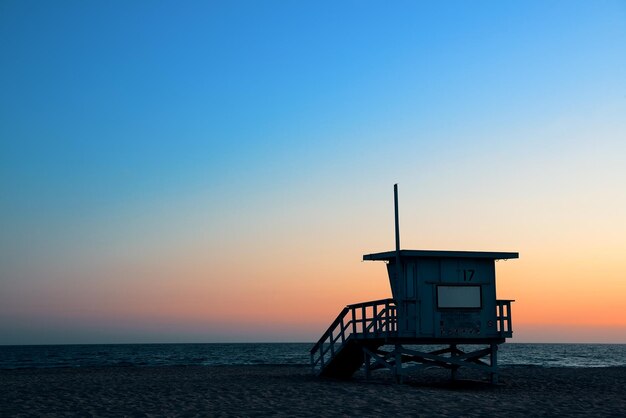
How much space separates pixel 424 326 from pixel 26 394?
37.0 feet

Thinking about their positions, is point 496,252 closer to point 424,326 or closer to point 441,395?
point 424,326

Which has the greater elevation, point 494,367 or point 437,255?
point 437,255

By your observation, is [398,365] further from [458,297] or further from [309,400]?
[309,400]

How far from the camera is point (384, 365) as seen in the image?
864 inches

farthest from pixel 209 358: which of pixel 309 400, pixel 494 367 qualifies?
pixel 309 400

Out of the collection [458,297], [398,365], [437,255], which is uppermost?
[437,255]

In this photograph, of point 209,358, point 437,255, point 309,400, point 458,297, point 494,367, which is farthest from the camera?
point 209,358

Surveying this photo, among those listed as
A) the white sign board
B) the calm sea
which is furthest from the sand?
the calm sea

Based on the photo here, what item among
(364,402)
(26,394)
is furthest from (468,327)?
(26,394)

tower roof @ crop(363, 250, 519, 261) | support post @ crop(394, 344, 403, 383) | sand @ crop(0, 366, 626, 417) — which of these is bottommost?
sand @ crop(0, 366, 626, 417)

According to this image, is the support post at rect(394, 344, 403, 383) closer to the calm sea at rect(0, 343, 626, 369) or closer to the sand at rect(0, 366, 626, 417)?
the sand at rect(0, 366, 626, 417)

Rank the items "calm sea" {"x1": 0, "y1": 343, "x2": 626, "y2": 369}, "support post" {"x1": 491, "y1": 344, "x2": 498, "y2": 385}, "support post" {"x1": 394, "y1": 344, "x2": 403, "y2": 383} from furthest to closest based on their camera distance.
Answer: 1. "calm sea" {"x1": 0, "y1": 343, "x2": 626, "y2": 369}
2. "support post" {"x1": 491, "y1": 344, "x2": 498, "y2": 385}
3. "support post" {"x1": 394, "y1": 344, "x2": 403, "y2": 383}

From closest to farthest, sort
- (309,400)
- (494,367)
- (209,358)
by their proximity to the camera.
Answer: (309,400) → (494,367) → (209,358)

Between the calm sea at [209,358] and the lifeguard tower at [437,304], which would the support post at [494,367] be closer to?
the lifeguard tower at [437,304]
